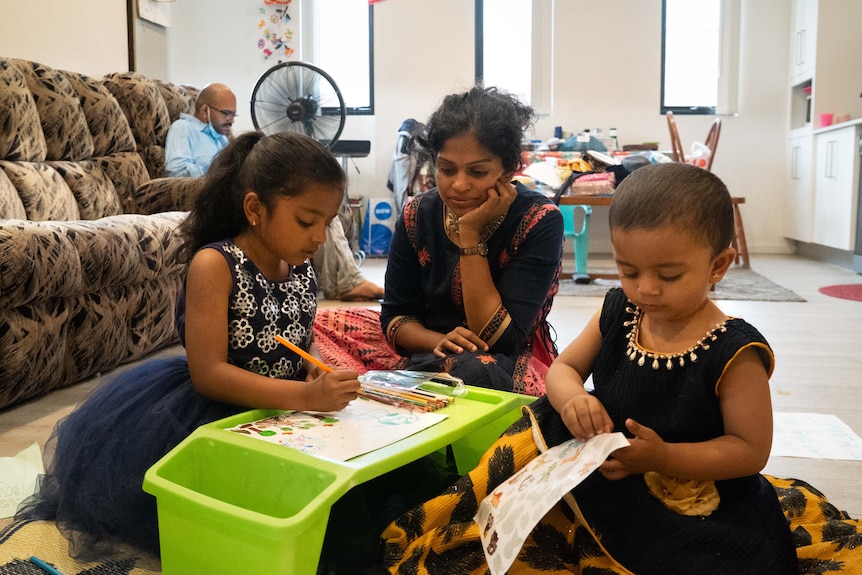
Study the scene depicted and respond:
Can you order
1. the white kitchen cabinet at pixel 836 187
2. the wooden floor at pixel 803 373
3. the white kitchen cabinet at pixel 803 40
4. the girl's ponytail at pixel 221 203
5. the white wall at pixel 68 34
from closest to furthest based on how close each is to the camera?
the girl's ponytail at pixel 221 203, the wooden floor at pixel 803 373, the white wall at pixel 68 34, the white kitchen cabinet at pixel 836 187, the white kitchen cabinet at pixel 803 40

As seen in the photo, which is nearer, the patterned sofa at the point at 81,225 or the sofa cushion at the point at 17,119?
the patterned sofa at the point at 81,225

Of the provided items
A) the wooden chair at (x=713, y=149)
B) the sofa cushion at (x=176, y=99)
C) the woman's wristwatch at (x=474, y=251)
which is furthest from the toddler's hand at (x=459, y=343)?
the wooden chair at (x=713, y=149)

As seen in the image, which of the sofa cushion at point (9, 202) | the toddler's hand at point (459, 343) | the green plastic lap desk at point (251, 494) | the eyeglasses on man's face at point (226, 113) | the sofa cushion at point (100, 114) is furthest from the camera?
the eyeglasses on man's face at point (226, 113)

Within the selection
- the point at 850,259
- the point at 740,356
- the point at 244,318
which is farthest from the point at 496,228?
the point at 850,259

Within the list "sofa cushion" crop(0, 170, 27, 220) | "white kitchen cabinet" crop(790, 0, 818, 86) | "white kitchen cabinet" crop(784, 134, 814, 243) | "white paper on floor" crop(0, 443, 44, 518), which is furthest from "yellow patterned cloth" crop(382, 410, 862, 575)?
"white kitchen cabinet" crop(790, 0, 818, 86)

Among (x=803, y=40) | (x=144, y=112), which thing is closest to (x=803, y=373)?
(x=144, y=112)

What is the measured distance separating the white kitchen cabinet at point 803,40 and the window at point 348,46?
323 cm

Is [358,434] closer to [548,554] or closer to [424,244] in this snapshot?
[548,554]

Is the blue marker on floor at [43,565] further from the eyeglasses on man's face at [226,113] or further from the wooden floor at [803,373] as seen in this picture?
the eyeglasses on man's face at [226,113]

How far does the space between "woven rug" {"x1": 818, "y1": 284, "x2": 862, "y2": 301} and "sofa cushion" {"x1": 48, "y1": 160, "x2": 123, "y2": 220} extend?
Answer: 11.6 ft

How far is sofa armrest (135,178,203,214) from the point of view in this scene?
331 centimetres

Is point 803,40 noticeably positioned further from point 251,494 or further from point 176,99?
point 251,494

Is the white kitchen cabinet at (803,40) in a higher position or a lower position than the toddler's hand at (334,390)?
higher

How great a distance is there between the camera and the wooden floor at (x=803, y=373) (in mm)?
1627
